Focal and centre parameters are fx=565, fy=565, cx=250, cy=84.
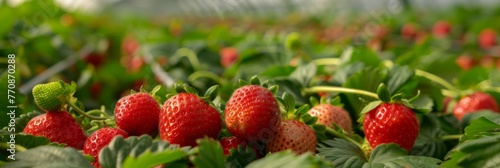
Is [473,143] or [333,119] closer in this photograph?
[473,143]

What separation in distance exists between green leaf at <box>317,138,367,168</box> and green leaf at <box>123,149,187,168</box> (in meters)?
0.27

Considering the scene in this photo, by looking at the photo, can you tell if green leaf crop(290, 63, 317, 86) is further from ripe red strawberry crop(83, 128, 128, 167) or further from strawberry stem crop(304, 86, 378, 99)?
ripe red strawberry crop(83, 128, 128, 167)

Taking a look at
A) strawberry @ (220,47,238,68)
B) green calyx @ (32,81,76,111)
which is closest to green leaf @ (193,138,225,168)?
green calyx @ (32,81,76,111)

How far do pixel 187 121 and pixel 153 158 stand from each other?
0.62 ft

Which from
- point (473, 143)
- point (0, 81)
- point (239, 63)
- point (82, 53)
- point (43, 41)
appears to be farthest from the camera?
point (82, 53)

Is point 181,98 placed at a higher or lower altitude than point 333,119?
higher

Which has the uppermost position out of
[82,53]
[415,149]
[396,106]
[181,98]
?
[82,53]

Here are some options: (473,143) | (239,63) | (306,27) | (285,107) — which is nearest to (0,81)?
(285,107)

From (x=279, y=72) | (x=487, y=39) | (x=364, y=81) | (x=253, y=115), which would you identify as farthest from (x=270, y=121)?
(x=487, y=39)

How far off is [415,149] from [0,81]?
0.87m

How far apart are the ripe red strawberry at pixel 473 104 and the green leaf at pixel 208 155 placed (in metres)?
0.83

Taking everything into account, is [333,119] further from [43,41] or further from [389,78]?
[43,41]

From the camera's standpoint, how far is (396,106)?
995 mm

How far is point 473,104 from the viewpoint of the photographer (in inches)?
54.1
